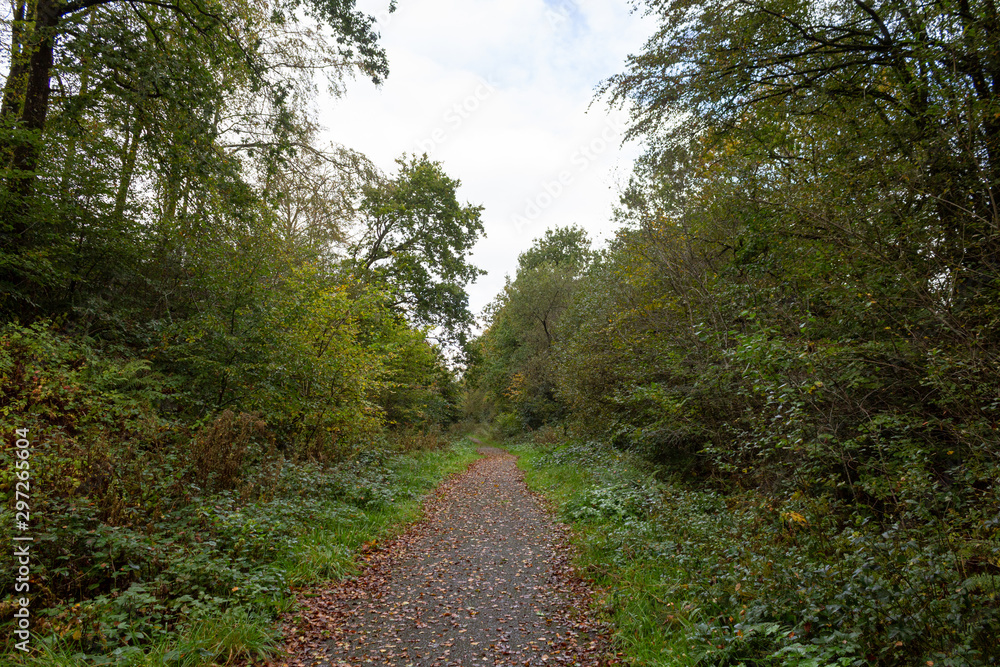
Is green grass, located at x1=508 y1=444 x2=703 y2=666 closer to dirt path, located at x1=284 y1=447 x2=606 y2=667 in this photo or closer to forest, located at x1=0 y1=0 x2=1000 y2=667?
forest, located at x1=0 y1=0 x2=1000 y2=667

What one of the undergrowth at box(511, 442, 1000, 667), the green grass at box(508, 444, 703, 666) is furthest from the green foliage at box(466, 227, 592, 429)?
the undergrowth at box(511, 442, 1000, 667)

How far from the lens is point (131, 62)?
7145 millimetres

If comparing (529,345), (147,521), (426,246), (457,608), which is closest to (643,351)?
(457,608)

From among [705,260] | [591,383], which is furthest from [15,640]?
[591,383]

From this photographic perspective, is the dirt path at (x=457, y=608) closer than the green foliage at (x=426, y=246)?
Yes

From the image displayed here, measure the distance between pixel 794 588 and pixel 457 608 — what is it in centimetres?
328

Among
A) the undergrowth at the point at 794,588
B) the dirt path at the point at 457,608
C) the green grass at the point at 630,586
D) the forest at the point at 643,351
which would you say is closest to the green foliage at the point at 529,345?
the forest at the point at 643,351

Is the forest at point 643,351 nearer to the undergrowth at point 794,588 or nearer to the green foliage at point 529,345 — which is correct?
the undergrowth at point 794,588

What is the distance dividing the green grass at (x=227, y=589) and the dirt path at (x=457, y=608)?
0.38 meters

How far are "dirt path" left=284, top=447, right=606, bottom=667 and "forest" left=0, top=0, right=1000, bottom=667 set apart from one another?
1.37 feet

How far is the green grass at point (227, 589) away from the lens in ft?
11.3

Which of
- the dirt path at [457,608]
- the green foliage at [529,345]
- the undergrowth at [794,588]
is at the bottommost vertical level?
the dirt path at [457,608]

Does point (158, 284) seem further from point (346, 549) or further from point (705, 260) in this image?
point (705, 260)

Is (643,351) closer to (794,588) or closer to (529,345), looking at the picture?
(794,588)
